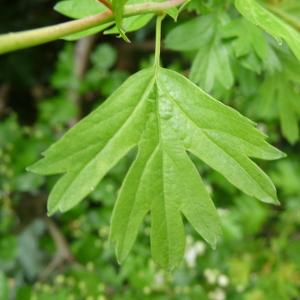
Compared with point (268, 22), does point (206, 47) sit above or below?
below

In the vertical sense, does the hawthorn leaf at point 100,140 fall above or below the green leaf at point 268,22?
below

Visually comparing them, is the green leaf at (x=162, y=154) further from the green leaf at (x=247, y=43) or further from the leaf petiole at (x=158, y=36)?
the green leaf at (x=247, y=43)

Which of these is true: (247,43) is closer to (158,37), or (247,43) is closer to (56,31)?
(158,37)

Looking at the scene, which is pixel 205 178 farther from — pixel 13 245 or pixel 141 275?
pixel 13 245

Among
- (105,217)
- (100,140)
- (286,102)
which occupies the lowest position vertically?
(105,217)

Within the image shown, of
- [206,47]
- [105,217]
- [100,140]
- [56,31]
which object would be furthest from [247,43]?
[105,217]

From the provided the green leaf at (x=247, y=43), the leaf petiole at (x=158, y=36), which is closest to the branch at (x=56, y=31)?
the leaf petiole at (x=158, y=36)

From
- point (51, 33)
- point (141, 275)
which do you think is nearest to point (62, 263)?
point (141, 275)
